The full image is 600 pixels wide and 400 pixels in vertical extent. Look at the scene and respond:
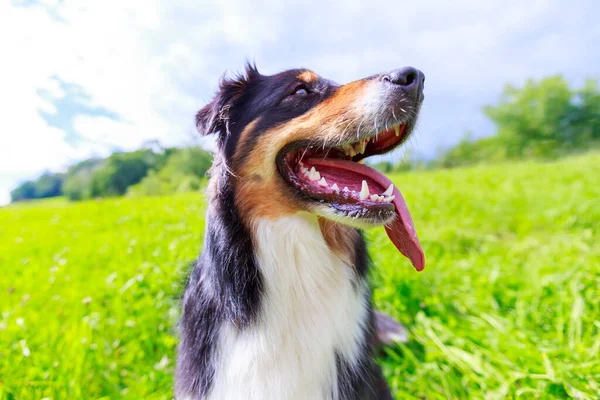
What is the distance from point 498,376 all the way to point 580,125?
155 feet

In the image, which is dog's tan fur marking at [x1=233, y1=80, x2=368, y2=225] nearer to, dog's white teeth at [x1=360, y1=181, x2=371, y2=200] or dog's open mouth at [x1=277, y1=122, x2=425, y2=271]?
dog's open mouth at [x1=277, y1=122, x2=425, y2=271]

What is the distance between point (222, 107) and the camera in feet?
6.73

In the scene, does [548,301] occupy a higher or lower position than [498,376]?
higher

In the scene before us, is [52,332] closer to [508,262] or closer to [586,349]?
[586,349]

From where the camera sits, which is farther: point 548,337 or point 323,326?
point 548,337

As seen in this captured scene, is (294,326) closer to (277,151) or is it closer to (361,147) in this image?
(277,151)

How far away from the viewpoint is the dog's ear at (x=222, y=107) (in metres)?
2.01

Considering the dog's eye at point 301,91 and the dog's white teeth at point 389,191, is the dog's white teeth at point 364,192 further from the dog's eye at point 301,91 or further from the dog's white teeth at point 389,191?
the dog's eye at point 301,91

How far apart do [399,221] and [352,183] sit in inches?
12.1

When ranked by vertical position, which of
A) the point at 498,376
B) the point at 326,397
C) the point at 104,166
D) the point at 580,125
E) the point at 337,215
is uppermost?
the point at 580,125

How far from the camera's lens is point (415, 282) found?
11.8 ft

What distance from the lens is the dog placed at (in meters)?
1.74

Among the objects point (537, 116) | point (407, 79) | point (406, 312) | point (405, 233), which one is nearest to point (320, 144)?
point (407, 79)

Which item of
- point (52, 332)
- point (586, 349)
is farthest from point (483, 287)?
point (52, 332)
